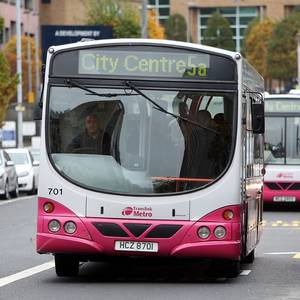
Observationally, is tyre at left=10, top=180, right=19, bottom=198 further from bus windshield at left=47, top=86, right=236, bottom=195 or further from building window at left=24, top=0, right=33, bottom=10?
building window at left=24, top=0, right=33, bottom=10

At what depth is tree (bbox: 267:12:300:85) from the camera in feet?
350

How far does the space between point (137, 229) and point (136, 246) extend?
184mm

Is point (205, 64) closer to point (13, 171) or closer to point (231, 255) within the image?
point (231, 255)

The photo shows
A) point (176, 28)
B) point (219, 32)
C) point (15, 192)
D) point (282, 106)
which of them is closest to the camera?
point (282, 106)

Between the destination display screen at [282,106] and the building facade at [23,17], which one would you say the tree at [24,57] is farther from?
the destination display screen at [282,106]

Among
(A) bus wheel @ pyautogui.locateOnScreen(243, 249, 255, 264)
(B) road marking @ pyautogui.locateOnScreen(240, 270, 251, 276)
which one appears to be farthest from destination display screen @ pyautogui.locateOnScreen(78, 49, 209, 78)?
(A) bus wheel @ pyautogui.locateOnScreen(243, 249, 255, 264)

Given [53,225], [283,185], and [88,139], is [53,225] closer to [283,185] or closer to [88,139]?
[88,139]

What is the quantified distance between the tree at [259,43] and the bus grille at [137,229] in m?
98.1

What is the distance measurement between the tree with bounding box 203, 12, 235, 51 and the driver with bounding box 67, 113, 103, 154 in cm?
10150

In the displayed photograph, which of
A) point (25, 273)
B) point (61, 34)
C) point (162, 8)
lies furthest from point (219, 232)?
point (162, 8)

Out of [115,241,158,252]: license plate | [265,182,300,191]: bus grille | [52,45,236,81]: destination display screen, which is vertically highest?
[52,45,236,81]: destination display screen

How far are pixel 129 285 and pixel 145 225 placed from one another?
71cm

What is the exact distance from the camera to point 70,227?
13.8 m

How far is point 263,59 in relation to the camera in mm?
117500
